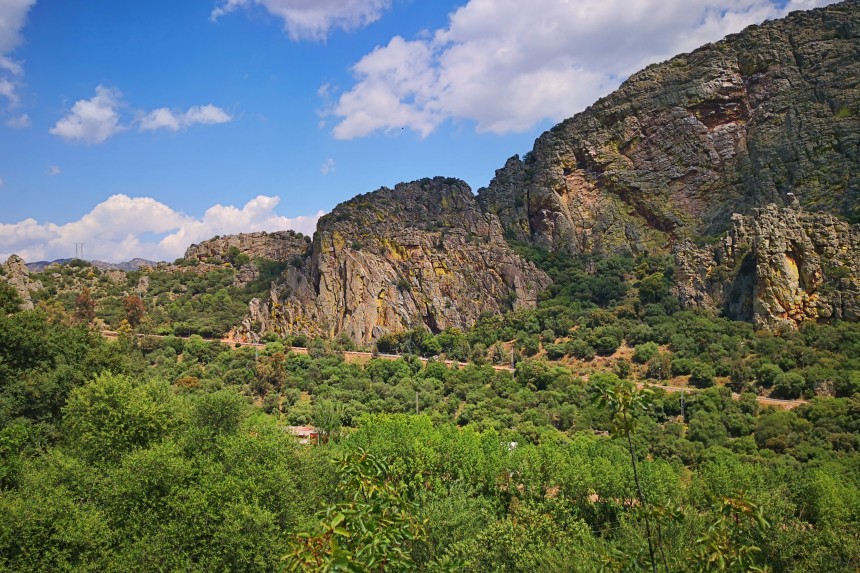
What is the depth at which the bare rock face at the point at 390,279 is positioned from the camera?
63.2m

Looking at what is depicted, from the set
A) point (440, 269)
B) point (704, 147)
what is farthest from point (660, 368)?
point (704, 147)

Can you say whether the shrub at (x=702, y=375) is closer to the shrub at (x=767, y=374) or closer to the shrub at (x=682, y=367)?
the shrub at (x=682, y=367)

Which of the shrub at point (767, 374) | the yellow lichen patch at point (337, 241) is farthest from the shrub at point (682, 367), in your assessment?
the yellow lichen patch at point (337, 241)

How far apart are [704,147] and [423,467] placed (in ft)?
214

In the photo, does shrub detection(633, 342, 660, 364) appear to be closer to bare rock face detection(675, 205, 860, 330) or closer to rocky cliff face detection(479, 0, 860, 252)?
bare rock face detection(675, 205, 860, 330)

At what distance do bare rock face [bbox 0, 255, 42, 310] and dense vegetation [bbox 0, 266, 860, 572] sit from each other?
12.8m

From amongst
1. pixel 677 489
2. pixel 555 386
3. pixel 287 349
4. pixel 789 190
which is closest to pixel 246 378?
pixel 287 349

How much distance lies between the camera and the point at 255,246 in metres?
82.6

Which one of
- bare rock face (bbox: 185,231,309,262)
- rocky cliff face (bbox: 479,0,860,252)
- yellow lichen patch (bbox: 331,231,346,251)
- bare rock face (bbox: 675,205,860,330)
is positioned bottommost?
bare rock face (bbox: 675,205,860,330)

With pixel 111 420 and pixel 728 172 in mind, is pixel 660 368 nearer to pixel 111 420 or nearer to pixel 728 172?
pixel 728 172

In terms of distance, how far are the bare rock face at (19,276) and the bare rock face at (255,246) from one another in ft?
71.4

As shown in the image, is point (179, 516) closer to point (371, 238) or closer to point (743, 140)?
point (371, 238)

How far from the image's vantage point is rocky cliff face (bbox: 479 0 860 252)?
6406 centimetres

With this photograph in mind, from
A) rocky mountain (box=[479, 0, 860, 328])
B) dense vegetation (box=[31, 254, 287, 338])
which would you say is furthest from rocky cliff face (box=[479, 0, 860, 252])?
dense vegetation (box=[31, 254, 287, 338])
